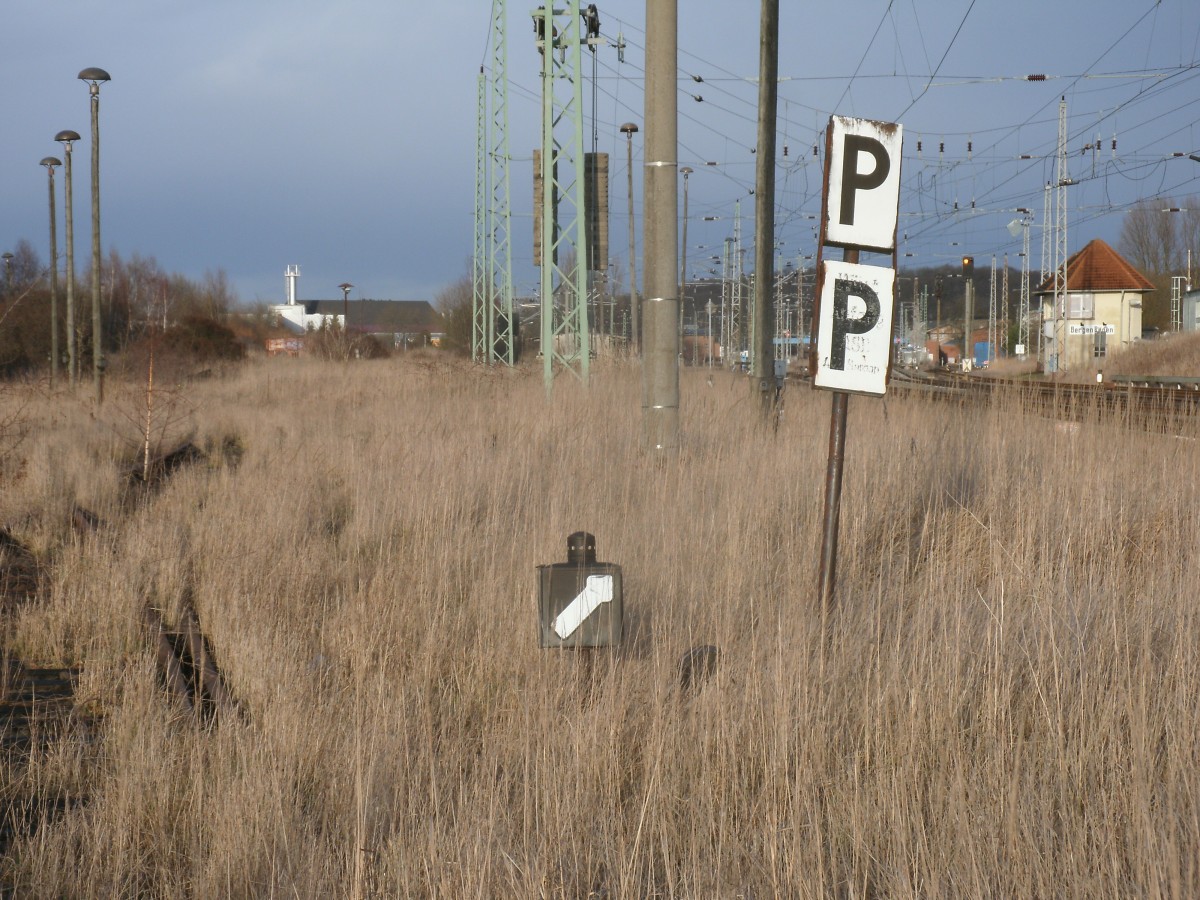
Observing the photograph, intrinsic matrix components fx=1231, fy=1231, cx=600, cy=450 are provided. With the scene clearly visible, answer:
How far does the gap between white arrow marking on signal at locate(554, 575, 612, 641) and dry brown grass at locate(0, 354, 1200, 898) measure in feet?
0.45

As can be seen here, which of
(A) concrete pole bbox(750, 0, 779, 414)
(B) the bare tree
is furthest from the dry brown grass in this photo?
(B) the bare tree

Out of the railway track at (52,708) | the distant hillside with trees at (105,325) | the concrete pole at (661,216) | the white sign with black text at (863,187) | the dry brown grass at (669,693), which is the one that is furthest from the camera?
the distant hillside with trees at (105,325)

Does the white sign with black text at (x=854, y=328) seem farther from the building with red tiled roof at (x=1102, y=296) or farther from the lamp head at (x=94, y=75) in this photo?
the building with red tiled roof at (x=1102, y=296)

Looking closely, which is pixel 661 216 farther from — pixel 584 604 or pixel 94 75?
pixel 94 75

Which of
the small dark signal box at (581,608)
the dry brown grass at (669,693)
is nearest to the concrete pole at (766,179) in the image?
the dry brown grass at (669,693)

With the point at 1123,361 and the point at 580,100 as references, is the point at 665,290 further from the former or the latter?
the point at 1123,361

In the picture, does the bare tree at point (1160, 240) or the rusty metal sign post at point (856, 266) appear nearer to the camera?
the rusty metal sign post at point (856, 266)

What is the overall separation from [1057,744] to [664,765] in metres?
1.21

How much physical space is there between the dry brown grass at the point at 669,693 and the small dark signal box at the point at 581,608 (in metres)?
0.12

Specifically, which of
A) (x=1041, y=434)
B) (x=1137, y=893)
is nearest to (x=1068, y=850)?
Answer: (x=1137, y=893)

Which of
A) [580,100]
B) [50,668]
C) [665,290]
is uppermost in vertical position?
[580,100]

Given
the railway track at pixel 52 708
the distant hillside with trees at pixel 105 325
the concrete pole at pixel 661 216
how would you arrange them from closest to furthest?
the railway track at pixel 52 708
the concrete pole at pixel 661 216
the distant hillside with trees at pixel 105 325

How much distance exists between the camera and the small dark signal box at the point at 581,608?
4.66 metres

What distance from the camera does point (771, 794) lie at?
362 centimetres
